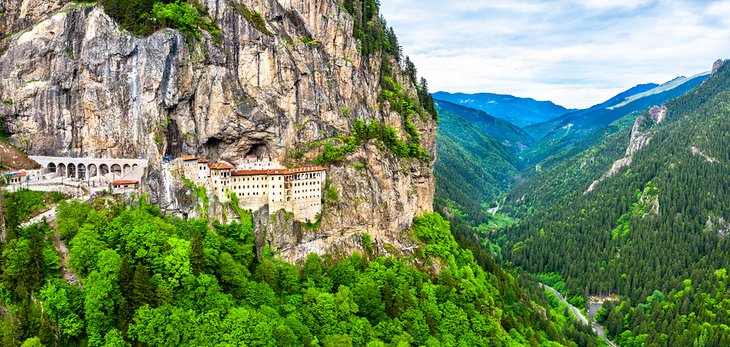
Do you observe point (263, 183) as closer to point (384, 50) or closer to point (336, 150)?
point (336, 150)

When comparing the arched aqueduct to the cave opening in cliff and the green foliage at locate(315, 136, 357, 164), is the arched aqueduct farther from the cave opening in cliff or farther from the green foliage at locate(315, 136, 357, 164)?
the green foliage at locate(315, 136, 357, 164)

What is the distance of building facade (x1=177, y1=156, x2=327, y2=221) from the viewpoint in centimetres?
7888

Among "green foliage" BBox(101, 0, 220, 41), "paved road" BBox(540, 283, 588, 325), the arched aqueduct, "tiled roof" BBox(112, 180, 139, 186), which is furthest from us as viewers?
"paved road" BBox(540, 283, 588, 325)

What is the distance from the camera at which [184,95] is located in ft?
274

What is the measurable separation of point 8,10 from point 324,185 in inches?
2346

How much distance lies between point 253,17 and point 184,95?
→ 18296 mm

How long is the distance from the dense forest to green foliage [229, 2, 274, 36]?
33060 millimetres

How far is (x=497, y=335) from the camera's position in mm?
91625

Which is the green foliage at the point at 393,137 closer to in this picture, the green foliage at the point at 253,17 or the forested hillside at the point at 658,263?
the green foliage at the point at 253,17

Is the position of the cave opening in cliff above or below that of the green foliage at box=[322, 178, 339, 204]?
above

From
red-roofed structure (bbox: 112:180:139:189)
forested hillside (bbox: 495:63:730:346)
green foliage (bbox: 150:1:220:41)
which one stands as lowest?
forested hillside (bbox: 495:63:730:346)

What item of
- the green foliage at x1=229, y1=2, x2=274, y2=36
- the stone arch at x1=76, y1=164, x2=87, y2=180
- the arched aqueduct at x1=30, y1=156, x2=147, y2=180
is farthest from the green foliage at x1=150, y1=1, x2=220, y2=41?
the stone arch at x1=76, y1=164, x2=87, y2=180

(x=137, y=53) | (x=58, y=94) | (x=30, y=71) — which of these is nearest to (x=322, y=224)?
(x=137, y=53)

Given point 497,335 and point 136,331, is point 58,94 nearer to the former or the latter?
point 136,331
